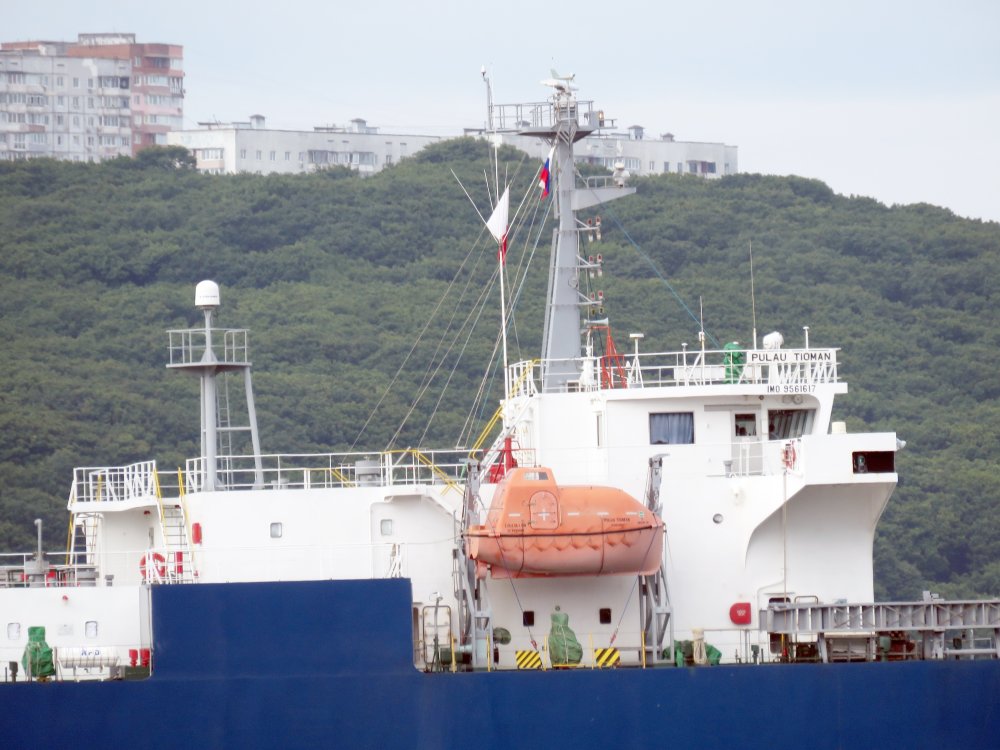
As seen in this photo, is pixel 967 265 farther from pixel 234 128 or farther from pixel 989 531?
pixel 234 128

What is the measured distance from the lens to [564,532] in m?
24.4

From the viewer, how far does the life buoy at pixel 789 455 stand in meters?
25.6

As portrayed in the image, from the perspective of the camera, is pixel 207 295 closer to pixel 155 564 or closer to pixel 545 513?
pixel 155 564

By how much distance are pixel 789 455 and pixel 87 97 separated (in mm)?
100230

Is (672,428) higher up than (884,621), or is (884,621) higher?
(672,428)

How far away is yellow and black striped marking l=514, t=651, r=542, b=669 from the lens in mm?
24938

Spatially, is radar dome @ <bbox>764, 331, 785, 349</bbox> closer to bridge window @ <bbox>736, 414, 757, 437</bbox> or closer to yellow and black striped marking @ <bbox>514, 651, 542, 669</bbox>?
bridge window @ <bbox>736, 414, 757, 437</bbox>

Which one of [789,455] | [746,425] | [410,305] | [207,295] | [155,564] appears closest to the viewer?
[789,455]

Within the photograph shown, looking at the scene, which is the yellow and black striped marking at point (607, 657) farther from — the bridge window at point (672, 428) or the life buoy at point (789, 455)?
the life buoy at point (789, 455)

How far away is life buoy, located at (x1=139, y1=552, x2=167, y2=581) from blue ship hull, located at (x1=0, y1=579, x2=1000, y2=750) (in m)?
1.38

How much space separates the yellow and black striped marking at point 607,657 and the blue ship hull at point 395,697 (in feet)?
2.28

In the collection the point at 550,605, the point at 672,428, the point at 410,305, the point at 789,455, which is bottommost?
the point at 550,605

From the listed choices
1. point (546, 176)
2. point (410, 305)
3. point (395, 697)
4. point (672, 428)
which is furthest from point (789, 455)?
point (410, 305)

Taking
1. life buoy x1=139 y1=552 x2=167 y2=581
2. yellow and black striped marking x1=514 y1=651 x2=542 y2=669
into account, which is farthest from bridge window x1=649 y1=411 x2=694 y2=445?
life buoy x1=139 y1=552 x2=167 y2=581
